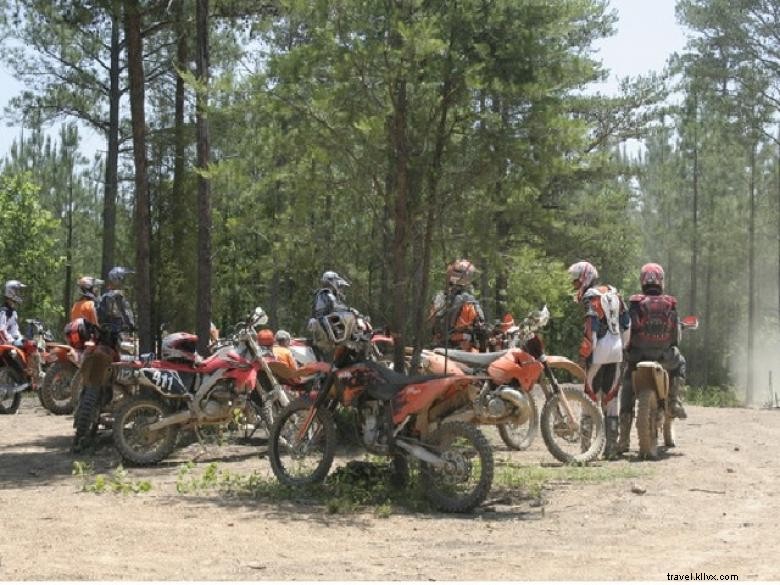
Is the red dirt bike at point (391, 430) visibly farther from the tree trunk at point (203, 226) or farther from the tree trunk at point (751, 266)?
the tree trunk at point (751, 266)

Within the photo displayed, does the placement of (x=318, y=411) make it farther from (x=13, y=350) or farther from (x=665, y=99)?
(x=665, y=99)

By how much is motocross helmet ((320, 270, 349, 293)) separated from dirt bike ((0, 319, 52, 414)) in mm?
7919

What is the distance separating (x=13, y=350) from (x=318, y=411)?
889cm

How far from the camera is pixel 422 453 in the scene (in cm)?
817

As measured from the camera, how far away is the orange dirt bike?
29.5 feet

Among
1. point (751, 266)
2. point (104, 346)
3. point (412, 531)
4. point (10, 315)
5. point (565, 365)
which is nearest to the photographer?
point (412, 531)

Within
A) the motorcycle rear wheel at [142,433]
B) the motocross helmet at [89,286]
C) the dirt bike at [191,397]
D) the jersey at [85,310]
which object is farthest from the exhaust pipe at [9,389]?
the motorcycle rear wheel at [142,433]

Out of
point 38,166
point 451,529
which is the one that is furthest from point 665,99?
point 38,166

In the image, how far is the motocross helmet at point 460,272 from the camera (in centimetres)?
1075

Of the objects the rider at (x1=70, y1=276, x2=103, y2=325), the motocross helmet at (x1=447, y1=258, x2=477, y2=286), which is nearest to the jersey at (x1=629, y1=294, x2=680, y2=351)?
the motocross helmet at (x1=447, y1=258, x2=477, y2=286)

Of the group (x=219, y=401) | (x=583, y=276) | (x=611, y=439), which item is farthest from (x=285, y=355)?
(x=611, y=439)

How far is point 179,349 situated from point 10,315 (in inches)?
278

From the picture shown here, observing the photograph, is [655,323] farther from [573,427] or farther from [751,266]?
[751,266]

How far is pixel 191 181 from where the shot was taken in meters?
17.5
